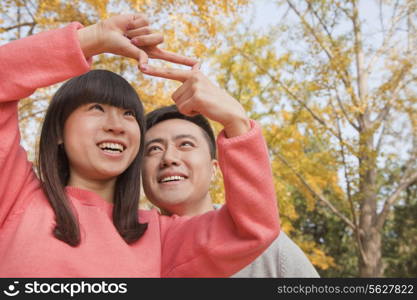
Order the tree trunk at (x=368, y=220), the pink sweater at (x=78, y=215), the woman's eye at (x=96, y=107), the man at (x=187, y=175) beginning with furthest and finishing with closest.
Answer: the tree trunk at (x=368, y=220), the man at (x=187, y=175), the woman's eye at (x=96, y=107), the pink sweater at (x=78, y=215)

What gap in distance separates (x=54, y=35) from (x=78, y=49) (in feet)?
0.30

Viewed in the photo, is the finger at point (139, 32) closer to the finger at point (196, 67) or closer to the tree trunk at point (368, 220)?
the finger at point (196, 67)

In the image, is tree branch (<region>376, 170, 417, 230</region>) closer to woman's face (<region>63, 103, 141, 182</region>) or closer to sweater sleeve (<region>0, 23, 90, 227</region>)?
woman's face (<region>63, 103, 141, 182</region>)

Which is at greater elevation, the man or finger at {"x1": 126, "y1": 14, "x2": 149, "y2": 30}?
finger at {"x1": 126, "y1": 14, "x2": 149, "y2": 30}

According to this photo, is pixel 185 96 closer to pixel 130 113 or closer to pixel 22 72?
pixel 130 113

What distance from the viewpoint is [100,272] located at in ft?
4.12

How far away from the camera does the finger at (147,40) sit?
1.35 meters

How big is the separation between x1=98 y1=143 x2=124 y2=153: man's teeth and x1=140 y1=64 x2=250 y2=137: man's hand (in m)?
0.29

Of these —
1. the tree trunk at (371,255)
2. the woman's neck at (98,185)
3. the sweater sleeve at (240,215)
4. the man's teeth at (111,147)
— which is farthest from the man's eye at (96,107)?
the tree trunk at (371,255)

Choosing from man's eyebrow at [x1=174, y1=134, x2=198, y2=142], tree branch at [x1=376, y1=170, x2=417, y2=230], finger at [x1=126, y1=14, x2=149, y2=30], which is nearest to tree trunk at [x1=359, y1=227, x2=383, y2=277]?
tree branch at [x1=376, y1=170, x2=417, y2=230]

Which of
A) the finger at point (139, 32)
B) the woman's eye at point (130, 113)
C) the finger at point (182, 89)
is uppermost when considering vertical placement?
the finger at point (139, 32)

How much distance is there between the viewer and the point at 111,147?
4.73ft

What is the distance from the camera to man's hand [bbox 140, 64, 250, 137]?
1241mm

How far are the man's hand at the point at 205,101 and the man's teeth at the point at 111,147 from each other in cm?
29
